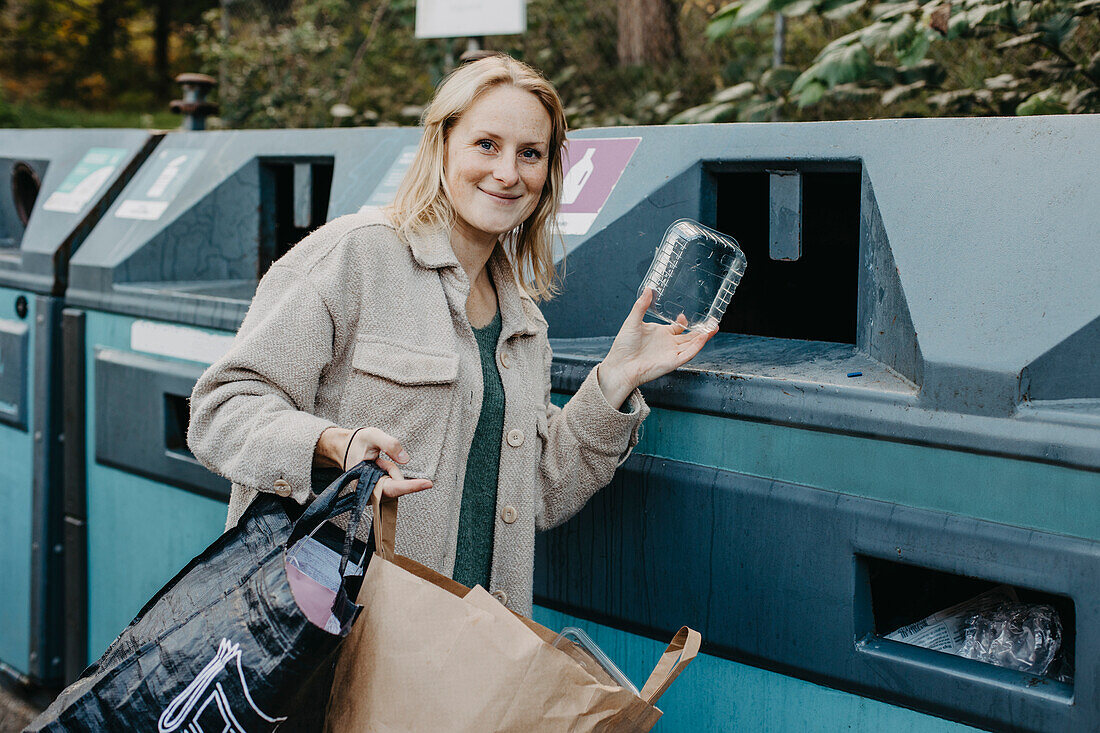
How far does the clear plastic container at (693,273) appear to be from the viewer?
182 cm

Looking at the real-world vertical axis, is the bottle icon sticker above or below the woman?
above

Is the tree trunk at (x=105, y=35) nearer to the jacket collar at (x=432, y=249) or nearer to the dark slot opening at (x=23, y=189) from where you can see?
the dark slot opening at (x=23, y=189)

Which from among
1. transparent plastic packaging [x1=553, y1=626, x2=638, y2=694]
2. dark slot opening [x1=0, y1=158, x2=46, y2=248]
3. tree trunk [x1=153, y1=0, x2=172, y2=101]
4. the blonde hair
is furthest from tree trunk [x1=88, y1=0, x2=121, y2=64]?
transparent plastic packaging [x1=553, y1=626, x2=638, y2=694]

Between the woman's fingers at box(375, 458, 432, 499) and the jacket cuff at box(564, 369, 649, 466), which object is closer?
the woman's fingers at box(375, 458, 432, 499)

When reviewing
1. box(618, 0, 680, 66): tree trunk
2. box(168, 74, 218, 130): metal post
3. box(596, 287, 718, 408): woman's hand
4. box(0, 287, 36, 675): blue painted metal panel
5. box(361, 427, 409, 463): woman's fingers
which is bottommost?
box(0, 287, 36, 675): blue painted metal panel

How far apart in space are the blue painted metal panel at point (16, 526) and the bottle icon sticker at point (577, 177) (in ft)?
5.14

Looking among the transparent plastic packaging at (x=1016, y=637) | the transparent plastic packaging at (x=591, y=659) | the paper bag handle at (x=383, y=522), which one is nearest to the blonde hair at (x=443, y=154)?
the paper bag handle at (x=383, y=522)

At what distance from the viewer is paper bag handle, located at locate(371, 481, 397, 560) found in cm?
A: 124

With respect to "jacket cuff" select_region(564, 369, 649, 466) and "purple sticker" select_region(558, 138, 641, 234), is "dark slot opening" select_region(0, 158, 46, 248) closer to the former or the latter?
"purple sticker" select_region(558, 138, 641, 234)

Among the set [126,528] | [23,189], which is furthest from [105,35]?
[126,528]

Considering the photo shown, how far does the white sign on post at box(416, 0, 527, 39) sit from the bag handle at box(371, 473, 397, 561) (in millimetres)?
1689

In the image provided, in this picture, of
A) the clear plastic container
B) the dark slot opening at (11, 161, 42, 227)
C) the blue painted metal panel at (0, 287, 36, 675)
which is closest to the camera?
the clear plastic container

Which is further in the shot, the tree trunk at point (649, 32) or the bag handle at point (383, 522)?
the tree trunk at point (649, 32)

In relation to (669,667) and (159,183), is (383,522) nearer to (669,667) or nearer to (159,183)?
(669,667)
